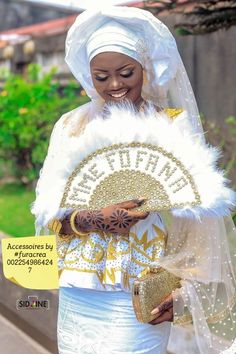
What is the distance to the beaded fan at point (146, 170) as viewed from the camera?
2.06 metres

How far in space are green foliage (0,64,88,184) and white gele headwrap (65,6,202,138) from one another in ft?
23.8

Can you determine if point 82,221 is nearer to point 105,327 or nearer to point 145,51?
point 105,327

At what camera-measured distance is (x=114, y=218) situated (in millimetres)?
2047

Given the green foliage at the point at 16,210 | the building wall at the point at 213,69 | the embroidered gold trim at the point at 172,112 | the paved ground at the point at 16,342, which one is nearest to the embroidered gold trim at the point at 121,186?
the embroidered gold trim at the point at 172,112

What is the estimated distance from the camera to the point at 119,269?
6.90ft

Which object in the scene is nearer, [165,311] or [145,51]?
[165,311]

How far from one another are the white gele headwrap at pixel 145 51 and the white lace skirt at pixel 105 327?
0.62m

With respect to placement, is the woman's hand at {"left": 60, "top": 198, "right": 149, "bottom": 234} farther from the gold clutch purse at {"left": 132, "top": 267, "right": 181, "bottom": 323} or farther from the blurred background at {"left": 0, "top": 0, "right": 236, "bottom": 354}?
the blurred background at {"left": 0, "top": 0, "right": 236, "bottom": 354}

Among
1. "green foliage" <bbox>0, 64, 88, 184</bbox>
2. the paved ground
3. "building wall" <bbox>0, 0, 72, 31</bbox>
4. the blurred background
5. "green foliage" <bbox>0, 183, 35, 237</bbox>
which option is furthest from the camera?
"building wall" <bbox>0, 0, 72, 31</bbox>

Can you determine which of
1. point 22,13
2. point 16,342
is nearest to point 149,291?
point 16,342

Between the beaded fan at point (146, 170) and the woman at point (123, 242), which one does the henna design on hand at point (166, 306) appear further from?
the beaded fan at point (146, 170)

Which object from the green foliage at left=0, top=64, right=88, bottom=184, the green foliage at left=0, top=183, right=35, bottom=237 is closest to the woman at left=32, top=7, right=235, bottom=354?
the green foliage at left=0, top=183, right=35, bottom=237

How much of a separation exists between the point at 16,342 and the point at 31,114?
5.58 m

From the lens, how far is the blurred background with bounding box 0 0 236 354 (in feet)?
16.6
